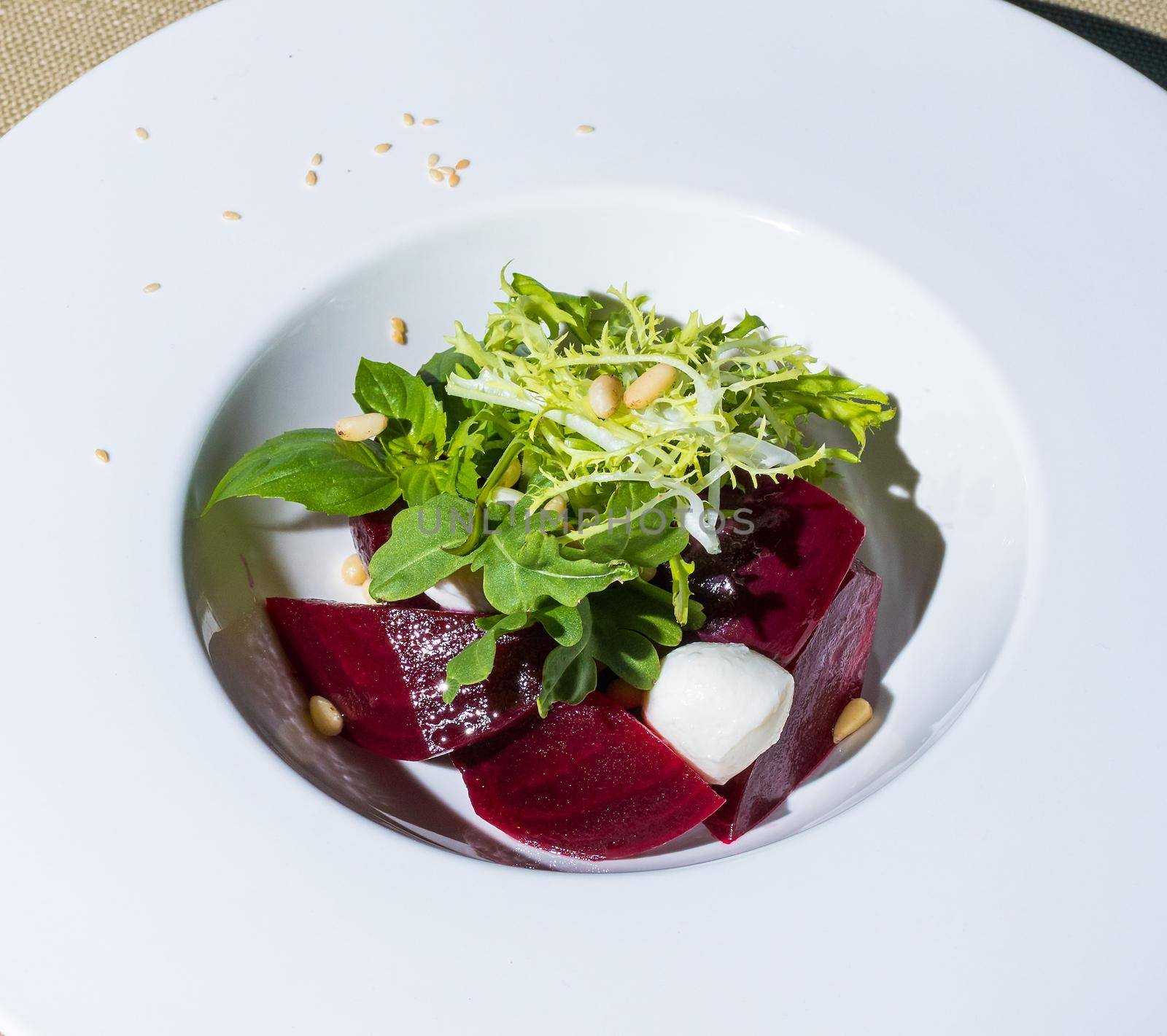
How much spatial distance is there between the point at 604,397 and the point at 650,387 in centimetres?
6

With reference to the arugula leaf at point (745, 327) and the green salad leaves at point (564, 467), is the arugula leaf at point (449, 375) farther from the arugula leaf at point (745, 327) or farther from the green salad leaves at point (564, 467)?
A: the arugula leaf at point (745, 327)

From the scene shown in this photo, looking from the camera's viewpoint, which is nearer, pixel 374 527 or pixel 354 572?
pixel 374 527

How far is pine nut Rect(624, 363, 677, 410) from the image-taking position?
54.9 inches

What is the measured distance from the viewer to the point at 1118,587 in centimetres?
137

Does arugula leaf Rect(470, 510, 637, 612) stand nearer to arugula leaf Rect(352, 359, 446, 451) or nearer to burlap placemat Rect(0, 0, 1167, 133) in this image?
arugula leaf Rect(352, 359, 446, 451)

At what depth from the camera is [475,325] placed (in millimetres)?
1842

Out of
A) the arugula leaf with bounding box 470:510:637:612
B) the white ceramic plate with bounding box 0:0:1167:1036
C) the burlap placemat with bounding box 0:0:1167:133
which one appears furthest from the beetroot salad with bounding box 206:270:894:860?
the burlap placemat with bounding box 0:0:1167:133

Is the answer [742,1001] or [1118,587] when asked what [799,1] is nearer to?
[1118,587]

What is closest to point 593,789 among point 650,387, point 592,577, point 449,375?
point 592,577

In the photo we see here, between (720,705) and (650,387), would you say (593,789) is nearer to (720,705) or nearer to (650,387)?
(720,705)

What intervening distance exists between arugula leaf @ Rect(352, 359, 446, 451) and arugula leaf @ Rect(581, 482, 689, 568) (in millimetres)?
318

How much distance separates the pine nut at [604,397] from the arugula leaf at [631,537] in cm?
10

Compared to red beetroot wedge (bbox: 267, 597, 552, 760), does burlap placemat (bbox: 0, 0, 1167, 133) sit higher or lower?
higher

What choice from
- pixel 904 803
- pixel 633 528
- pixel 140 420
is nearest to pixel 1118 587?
pixel 904 803
